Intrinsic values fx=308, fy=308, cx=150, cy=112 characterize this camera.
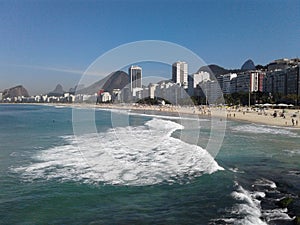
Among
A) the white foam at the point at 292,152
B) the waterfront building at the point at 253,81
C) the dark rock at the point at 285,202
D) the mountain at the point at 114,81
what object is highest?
the waterfront building at the point at 253,81

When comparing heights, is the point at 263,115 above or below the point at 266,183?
above

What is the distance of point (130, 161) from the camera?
40.4 ft

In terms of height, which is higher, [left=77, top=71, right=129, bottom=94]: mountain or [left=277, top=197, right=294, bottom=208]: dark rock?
[left=77, top=71, right=129, bottom=94]: mountain

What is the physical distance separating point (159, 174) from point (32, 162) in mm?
5431

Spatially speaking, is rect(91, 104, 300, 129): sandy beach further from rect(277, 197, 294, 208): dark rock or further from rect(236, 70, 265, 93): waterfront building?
rect(236, 70, 265, 93): waterfront building

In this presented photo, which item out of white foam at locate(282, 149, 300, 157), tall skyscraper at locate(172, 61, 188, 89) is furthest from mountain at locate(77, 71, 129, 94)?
white foam at locate(282, 149, 300, 157)

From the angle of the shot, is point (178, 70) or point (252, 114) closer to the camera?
point (178, 70)

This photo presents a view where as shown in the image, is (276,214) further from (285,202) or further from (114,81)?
(114,81)

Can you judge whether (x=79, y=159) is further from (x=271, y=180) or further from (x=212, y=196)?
(x=271, y=180)

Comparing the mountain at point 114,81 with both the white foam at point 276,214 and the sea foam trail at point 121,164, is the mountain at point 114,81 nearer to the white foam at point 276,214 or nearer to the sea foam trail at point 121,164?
the sea foam trail at point 121,164

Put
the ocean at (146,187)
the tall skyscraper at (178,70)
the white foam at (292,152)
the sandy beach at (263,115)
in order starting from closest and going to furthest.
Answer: the ocean at (146,187) → the white foam at (292,152) → the tall skyscraper at (178,70) → the sandy beach at (263,115)

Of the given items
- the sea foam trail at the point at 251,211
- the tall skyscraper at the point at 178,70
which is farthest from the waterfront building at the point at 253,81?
the sea foam trail at the point at 251,211

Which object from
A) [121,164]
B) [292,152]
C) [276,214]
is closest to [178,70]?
[292,152]

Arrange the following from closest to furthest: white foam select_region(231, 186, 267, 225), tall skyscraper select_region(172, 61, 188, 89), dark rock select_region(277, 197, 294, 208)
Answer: white foam select_region(231, 186, 267, 225) < dark rock select_region(277, 197, 294, 208) < tall skyscraper select_region(172, 61, 188, 89)
